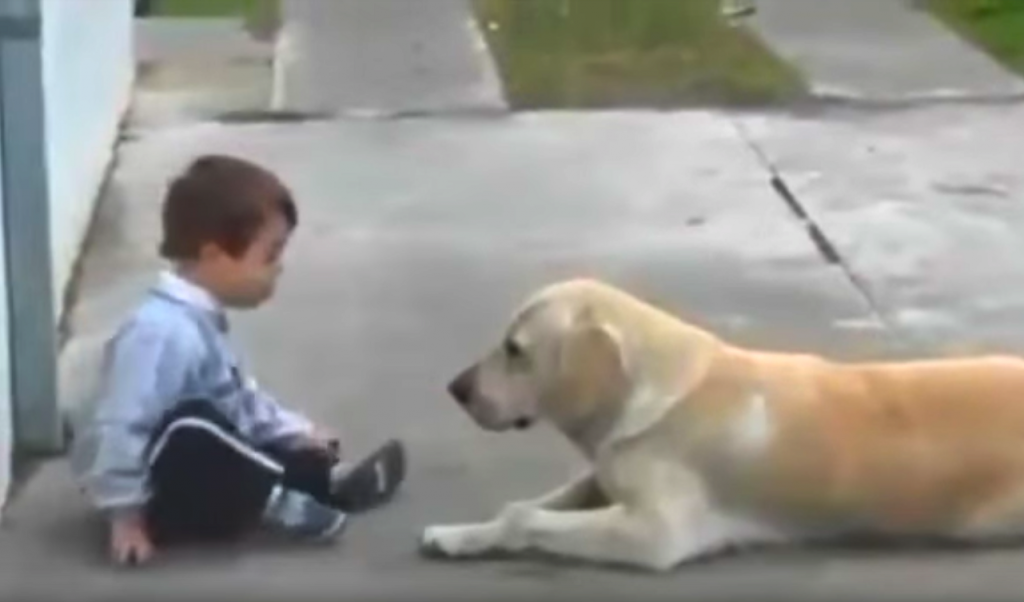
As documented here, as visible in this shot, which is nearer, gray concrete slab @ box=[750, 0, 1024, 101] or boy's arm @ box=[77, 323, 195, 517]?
boy's arm @ box=[77, 323, 195, 517]

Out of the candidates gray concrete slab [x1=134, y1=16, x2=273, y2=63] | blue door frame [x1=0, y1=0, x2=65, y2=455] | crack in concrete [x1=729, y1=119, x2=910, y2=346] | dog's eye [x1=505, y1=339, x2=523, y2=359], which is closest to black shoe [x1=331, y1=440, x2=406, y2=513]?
dog's eye [x1=505, y1=339, x2=523, y2=359]

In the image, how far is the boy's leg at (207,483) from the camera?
5.46m

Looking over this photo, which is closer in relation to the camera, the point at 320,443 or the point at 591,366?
the point at 591,366

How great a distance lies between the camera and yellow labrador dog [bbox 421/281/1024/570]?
542 cm

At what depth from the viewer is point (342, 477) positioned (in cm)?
594

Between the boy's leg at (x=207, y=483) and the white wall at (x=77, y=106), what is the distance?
53.5 inches

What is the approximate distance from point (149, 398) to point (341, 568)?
1.68ft

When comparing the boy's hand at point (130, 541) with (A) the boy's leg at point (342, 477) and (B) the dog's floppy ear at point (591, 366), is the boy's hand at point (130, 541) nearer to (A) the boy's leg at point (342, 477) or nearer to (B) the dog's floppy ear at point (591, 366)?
(A) the boy's leg at point (342, 477)

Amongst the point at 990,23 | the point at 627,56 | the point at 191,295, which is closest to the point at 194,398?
the point at 191,295

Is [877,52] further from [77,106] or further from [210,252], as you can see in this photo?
[210,252]

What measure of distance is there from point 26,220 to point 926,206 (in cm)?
404

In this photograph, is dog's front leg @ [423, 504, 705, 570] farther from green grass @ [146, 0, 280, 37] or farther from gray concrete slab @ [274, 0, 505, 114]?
green grass @ [146, 0, 280, 37]

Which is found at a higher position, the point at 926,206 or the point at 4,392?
the point at 4,392

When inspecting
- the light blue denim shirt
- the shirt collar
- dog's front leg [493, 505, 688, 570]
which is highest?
the shirt collar
